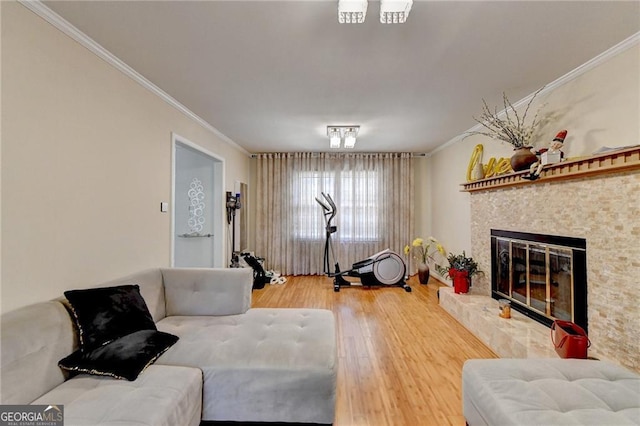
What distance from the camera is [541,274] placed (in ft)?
8.70

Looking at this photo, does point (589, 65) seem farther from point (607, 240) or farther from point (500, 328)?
point (500, 328)

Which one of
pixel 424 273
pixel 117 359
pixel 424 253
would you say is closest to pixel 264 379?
pixel 117 359

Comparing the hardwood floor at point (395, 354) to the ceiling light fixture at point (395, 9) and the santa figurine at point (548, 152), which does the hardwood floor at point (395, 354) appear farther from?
the ceiling light fixture at point (395, 9)

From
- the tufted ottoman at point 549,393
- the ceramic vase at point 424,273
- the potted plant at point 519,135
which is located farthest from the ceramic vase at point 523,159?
the ceramic vase at point 424,273

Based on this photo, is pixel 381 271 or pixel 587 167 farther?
pixel 381 271

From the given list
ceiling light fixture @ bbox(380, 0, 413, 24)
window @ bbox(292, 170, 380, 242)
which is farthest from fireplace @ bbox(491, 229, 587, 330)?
window @ bbox(292, 170, 380, 242)

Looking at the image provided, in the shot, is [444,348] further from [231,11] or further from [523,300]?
[231,11]

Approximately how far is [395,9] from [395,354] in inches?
103

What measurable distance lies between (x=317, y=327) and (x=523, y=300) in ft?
7.41

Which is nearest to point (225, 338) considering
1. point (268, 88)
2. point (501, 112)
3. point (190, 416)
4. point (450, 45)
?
point (190, 416)

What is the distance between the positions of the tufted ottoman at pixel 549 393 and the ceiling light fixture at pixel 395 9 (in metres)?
1.95

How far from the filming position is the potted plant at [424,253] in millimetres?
4938

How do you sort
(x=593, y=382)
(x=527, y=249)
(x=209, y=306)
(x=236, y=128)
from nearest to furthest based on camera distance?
(x=593, y=382) < (x=209, y=306) < (x=527, y=249) < (x=236, y=128)

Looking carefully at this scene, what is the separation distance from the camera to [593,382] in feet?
4.56
